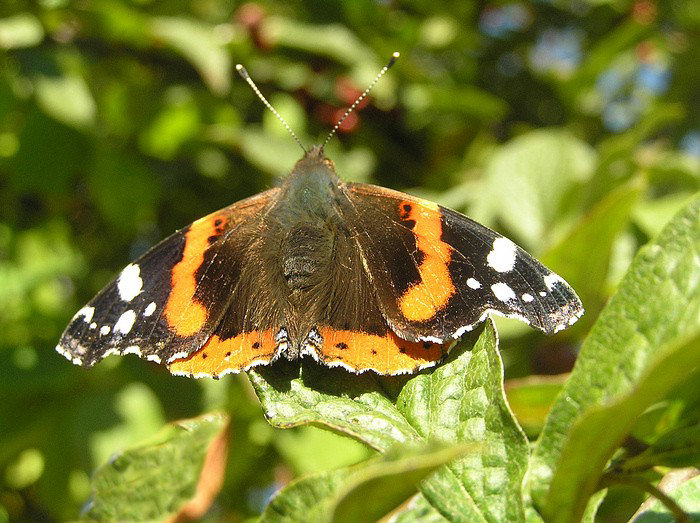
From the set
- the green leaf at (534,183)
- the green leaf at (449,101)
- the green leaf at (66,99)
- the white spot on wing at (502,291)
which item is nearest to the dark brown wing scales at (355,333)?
the white spot on wing at (502,291)

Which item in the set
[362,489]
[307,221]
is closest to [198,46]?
[307,221]

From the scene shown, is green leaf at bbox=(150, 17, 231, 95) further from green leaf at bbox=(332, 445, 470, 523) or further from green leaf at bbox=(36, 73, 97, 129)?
green leaf at bbox=(332, 445, 470, 523)

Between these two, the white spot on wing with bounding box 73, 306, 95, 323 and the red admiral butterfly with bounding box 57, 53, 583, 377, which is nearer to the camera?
the red admiral butterfly with bounding box 57, 53, 583, 377

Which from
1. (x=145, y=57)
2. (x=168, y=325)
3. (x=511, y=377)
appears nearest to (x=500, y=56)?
(x=145, y=57)

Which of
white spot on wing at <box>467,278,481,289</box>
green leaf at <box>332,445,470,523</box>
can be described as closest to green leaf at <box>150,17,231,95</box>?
white spot on wing at <box>467,278,481,289</box>

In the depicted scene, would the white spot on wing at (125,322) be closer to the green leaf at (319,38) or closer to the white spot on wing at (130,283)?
the white spot on wing at (130,283)
